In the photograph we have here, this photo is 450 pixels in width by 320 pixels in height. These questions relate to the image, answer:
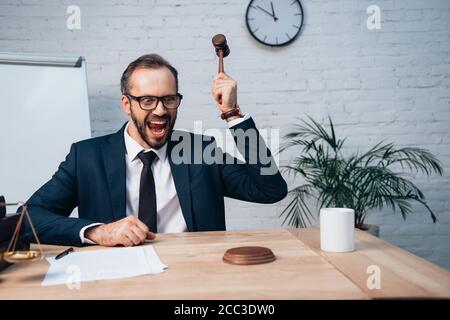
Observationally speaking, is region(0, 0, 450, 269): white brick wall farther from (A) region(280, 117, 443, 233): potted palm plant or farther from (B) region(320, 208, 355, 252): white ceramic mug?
(B) region(320, 208, 355, 252): white ceramic mug

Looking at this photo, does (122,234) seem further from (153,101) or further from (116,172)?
(153,101)

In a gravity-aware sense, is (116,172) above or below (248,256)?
above

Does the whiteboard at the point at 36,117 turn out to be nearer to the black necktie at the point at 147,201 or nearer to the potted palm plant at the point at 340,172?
the black necktie at the point at 147,201

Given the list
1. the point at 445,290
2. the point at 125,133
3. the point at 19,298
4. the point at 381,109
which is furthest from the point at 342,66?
the point at 19,298

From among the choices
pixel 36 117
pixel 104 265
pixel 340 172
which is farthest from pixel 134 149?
pixel 340 172

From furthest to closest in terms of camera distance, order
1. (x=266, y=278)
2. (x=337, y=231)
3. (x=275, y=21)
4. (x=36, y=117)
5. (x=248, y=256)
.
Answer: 1. (x=275, y=21)
2. (x=36, y=117)
3. (x=337, y=231)
4. (x=248, y=256)
5. (x=266, y=278)

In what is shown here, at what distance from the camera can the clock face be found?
9.89 ft

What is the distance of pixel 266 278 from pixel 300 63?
2.37m

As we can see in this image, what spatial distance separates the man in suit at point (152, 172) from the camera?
1696 mm

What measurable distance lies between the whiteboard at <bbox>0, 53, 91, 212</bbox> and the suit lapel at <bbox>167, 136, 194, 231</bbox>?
3.48 ft

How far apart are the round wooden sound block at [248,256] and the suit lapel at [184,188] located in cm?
69

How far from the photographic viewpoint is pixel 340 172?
2703mm

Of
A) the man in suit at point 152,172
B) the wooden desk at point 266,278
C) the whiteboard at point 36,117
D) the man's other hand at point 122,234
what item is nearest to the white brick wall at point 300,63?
the whiteboard at point 36,117

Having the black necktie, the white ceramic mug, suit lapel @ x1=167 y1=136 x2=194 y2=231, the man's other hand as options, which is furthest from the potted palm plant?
the man's other hand
